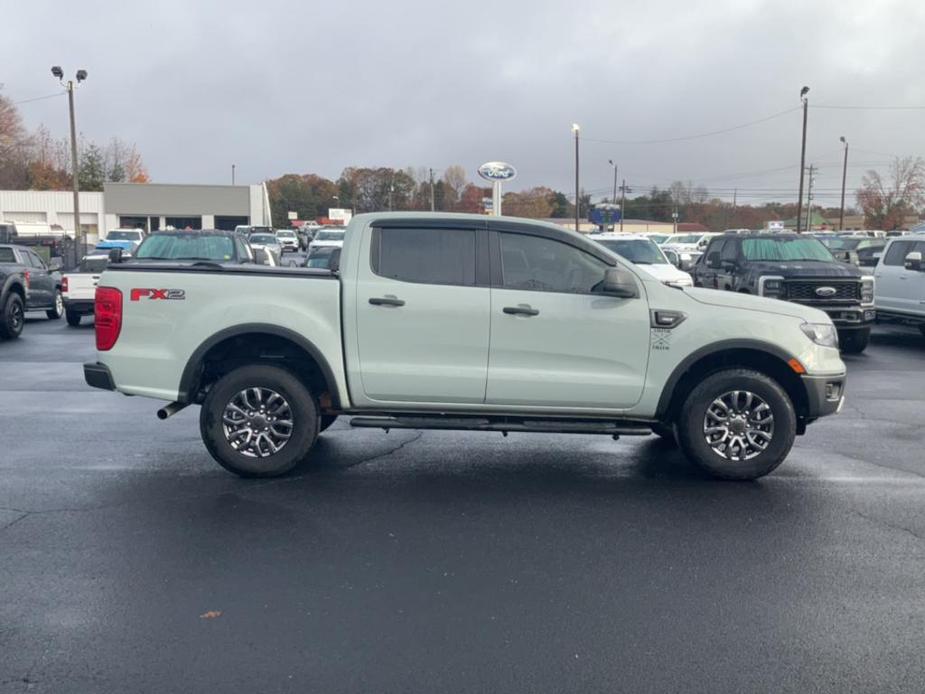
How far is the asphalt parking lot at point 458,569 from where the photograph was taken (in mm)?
4191

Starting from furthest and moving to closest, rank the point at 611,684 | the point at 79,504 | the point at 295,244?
the point at 295,244 < the point at 79,504 < the point at 611,684

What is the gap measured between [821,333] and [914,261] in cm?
964

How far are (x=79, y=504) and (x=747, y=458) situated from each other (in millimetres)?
4836

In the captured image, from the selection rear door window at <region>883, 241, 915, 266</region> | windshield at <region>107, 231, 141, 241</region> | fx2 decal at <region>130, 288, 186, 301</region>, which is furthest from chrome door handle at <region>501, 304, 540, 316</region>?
windshield at <region>107, 231, 141, 241</region>

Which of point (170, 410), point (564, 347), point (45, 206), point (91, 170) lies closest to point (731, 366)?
point (564, 347)

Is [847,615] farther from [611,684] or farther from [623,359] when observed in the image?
[623,359]

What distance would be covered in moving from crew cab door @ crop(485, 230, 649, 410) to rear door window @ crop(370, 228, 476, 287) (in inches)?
11.4

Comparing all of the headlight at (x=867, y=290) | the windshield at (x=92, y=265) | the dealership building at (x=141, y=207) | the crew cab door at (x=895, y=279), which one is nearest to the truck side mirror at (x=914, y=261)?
the crew cab door at (x=895, y=279)

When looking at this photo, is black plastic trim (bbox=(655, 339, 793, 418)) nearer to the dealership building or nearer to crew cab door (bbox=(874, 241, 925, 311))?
crew cab door (bbox=(874, 241, 925, 311))

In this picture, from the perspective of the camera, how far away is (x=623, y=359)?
7.13 meters

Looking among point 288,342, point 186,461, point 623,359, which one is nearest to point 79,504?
point 186,461

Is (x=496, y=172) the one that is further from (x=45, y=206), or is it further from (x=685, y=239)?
(x=45, y=206)

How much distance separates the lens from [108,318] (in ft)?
23.7

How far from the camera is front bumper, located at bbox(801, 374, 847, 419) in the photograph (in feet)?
23.7
